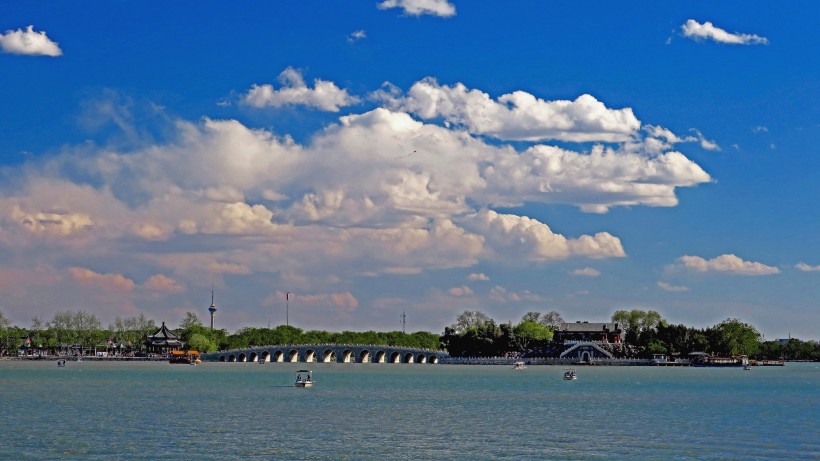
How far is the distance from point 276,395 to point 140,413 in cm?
3015

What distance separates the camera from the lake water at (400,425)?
59.9 metres

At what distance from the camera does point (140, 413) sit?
86250 millimetres

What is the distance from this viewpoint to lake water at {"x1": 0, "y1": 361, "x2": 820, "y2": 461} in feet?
196

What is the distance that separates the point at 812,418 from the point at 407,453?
42.7 metres

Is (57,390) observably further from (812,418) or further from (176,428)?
(812,418)

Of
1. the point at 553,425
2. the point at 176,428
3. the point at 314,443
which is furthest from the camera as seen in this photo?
the point at 553,425

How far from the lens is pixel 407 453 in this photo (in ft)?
194

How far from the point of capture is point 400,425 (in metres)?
76.7

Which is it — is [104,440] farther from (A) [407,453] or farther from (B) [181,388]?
(B) [181,388]

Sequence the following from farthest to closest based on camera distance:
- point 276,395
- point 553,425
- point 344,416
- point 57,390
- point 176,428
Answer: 1. point 57,390
2. point 276,395
3. point 344,416
4. point 553,425
5. point 176,428

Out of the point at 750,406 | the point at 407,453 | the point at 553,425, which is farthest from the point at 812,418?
the point at 407,453

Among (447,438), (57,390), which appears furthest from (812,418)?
(57,390)

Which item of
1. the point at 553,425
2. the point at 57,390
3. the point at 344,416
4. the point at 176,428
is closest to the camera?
the point at 176,428

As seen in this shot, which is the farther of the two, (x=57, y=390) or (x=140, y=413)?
(x=57, y=390)
